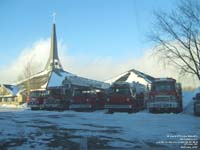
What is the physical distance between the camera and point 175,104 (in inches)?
1266

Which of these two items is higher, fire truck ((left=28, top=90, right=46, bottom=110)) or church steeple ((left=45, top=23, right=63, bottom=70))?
church steeple ((left=45, top=23, right=63, bottom=70))

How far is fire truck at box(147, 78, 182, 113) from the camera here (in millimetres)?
32250

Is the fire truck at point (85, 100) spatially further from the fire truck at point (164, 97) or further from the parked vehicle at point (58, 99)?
the fire truck at point (164, 97)

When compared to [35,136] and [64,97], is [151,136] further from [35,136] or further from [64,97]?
[64,97]

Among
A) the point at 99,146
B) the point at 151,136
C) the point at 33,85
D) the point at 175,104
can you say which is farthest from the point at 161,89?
the point at 33,85

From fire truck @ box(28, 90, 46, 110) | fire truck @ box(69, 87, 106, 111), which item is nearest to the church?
fire truck @ box(28, 90, 46, 110)

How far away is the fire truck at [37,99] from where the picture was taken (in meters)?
42.0

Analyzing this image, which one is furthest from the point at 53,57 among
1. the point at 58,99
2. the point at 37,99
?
the point at 58,99

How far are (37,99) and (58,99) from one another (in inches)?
123

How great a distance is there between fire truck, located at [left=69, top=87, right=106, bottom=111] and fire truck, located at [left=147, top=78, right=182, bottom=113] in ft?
22.7

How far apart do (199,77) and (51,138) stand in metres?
28.7

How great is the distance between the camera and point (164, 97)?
3244cm

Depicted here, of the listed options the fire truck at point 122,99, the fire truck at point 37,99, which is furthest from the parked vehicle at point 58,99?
the fire truck at point 122,99

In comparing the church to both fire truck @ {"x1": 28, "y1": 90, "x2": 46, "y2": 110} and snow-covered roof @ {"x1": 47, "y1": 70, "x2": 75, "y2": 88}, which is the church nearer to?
snow-covered roof @ {"x1": 47, "y1": 70, "x2": 75, "y2": 88}
